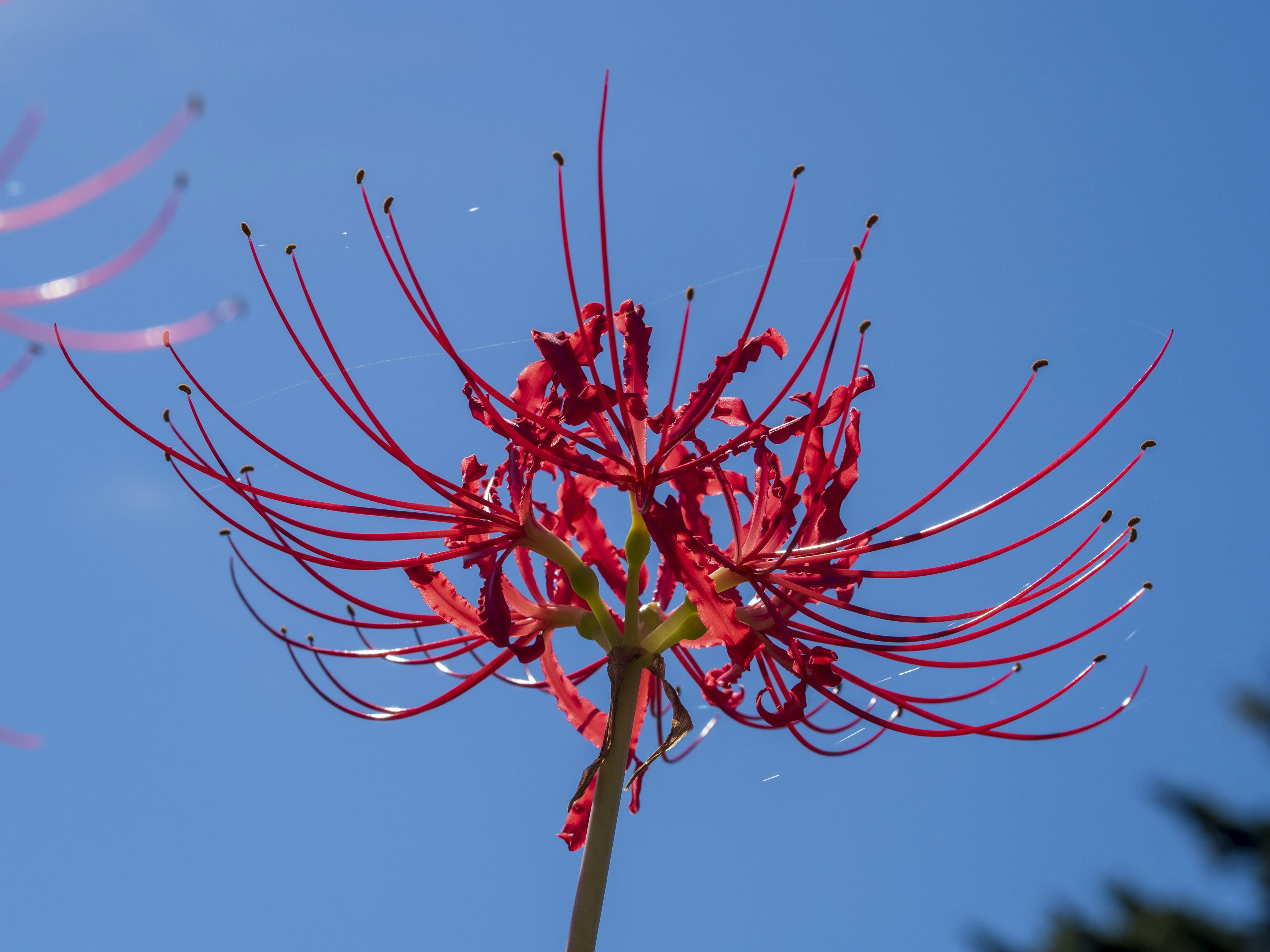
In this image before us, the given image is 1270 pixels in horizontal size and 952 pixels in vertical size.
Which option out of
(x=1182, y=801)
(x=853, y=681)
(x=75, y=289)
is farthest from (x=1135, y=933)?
(x=75, y=289)

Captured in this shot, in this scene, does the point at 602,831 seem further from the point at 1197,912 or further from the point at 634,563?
the point at 1197,912

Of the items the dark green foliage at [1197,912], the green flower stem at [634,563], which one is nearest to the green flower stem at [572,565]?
the green flower stem at [634,563]

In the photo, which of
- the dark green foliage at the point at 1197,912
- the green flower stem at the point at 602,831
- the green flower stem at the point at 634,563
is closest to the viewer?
the green flower stem at the point at 602,831

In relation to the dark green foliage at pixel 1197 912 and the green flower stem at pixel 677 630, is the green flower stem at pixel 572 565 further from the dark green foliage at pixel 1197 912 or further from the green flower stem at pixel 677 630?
the dark green foliage at pixel 1197 912

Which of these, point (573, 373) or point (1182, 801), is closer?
point (573, 373)

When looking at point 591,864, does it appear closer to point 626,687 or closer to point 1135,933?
point 626,687

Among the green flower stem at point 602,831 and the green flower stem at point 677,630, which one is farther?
the green flower stem at point 677,630
